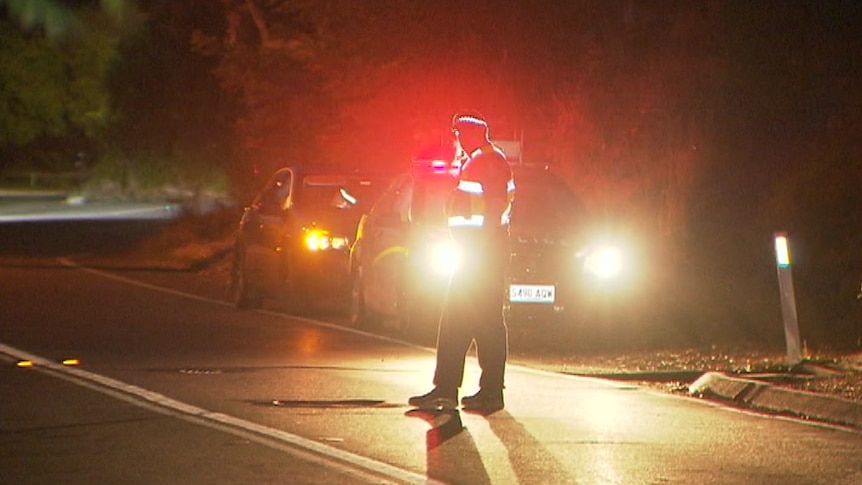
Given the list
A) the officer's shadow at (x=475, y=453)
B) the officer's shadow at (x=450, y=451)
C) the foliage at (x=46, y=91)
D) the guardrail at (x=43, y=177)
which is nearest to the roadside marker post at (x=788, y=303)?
the officer's shadow at (x=475, y=453)

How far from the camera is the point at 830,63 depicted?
22.6m

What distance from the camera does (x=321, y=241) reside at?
Answer: 2058 centimetres

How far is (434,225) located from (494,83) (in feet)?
27.1

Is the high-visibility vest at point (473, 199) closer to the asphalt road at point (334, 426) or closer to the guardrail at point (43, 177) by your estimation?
the asphalt road at point (334, 426)

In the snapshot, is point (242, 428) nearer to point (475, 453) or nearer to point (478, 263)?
point (475, 453)

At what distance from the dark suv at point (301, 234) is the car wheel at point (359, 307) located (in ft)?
3.48

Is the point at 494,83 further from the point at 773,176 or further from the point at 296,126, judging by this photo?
the point at 296,126

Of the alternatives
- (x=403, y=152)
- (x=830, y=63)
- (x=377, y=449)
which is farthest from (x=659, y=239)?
(x=377, y=449)

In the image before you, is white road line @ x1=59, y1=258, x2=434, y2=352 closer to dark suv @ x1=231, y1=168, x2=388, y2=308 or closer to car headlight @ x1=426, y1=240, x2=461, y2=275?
dark suv @ x1=231, y1=168, x2=388, y2=308

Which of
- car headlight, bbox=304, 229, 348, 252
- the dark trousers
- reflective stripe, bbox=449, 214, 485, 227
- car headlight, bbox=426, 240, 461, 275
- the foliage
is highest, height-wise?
the foliage

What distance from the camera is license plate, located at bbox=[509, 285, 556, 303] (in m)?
17.4

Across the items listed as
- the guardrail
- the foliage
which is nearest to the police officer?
the foliage

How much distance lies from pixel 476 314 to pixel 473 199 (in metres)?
0.80

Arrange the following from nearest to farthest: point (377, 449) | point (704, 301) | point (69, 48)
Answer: point (377, 449)
point (704, 301)
point (69, 48)
